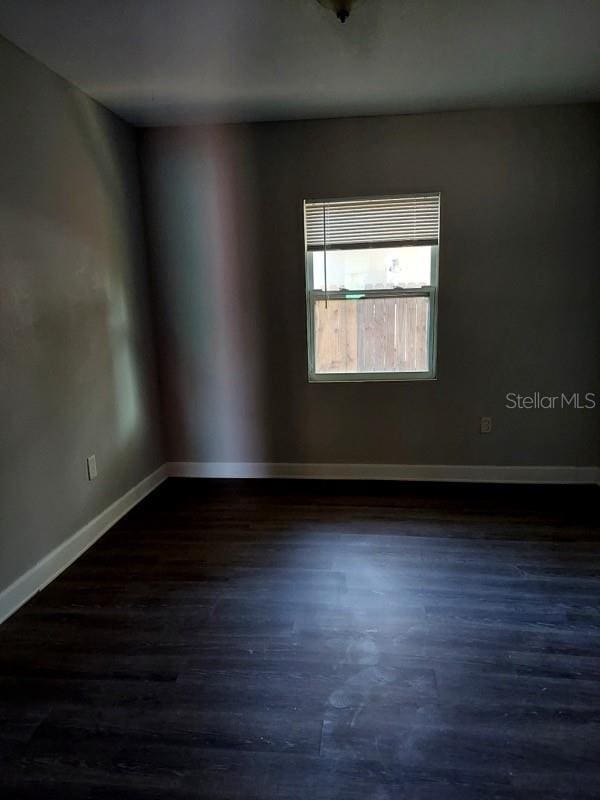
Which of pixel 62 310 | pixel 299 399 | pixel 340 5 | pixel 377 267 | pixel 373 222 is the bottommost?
pixel 299 399

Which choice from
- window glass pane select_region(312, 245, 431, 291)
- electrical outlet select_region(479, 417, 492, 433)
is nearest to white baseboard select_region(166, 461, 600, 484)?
electrical outlet select_region(479, 417, 492, 433)

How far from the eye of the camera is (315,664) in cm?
171

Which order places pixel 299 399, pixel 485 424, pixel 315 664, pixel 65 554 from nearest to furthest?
pixel 315 664 → pixel 65 554 → pixel 485 424 → pixel 299 399

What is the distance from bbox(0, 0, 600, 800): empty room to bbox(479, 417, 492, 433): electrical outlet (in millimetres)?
53

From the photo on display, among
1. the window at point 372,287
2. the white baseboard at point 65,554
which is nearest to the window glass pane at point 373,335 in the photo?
the window at point 372,287

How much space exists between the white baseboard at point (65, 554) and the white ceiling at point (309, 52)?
248cm

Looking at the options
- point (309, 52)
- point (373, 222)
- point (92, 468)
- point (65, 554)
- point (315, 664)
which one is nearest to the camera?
point (315, 664)

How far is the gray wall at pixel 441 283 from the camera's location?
10.0 feet

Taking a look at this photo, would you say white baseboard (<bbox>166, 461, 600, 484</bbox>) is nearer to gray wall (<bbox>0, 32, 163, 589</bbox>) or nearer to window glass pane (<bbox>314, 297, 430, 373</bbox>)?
gray wall (<bbox>0, 32, 163, 589</bbox>)

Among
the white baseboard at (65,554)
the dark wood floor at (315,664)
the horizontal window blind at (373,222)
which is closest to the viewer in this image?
the dark wood floor at (315,664)

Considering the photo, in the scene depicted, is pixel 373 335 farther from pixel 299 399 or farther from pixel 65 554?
pixel 65 554

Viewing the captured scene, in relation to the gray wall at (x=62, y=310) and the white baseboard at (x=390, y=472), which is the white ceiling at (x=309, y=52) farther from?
the white baseboard at (x=390, y=472)

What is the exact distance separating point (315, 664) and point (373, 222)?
275 cm

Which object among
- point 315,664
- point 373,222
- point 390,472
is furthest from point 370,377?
point 315,664
